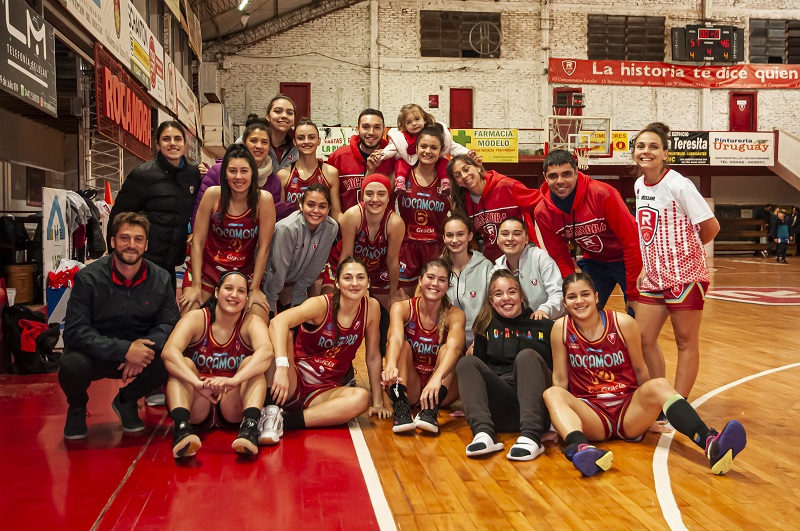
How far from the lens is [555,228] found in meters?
4.54

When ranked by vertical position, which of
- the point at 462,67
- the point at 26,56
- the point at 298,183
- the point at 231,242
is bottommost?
the point at 231,242

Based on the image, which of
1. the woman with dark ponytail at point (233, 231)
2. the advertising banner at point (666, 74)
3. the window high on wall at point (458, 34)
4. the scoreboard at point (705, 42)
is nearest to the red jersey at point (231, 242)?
the woman with dark ponytail at point (233, 231)

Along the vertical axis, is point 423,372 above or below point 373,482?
above

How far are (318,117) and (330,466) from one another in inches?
754

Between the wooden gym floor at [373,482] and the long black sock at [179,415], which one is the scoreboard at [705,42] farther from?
the long black sock at [179,415]

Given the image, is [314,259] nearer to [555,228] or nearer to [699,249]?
[555,228]

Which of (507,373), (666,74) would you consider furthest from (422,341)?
(666,74)

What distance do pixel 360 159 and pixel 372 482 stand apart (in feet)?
9.15

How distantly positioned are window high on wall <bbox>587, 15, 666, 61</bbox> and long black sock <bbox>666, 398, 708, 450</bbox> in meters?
20.6

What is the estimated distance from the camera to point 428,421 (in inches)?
155

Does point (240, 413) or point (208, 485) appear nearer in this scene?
point (208, 485)

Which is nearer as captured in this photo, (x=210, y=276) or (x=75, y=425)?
(x=75, y=425)

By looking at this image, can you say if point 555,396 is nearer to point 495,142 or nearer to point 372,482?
point 372,482

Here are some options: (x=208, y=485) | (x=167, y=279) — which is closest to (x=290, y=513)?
(x=208, y=485)
